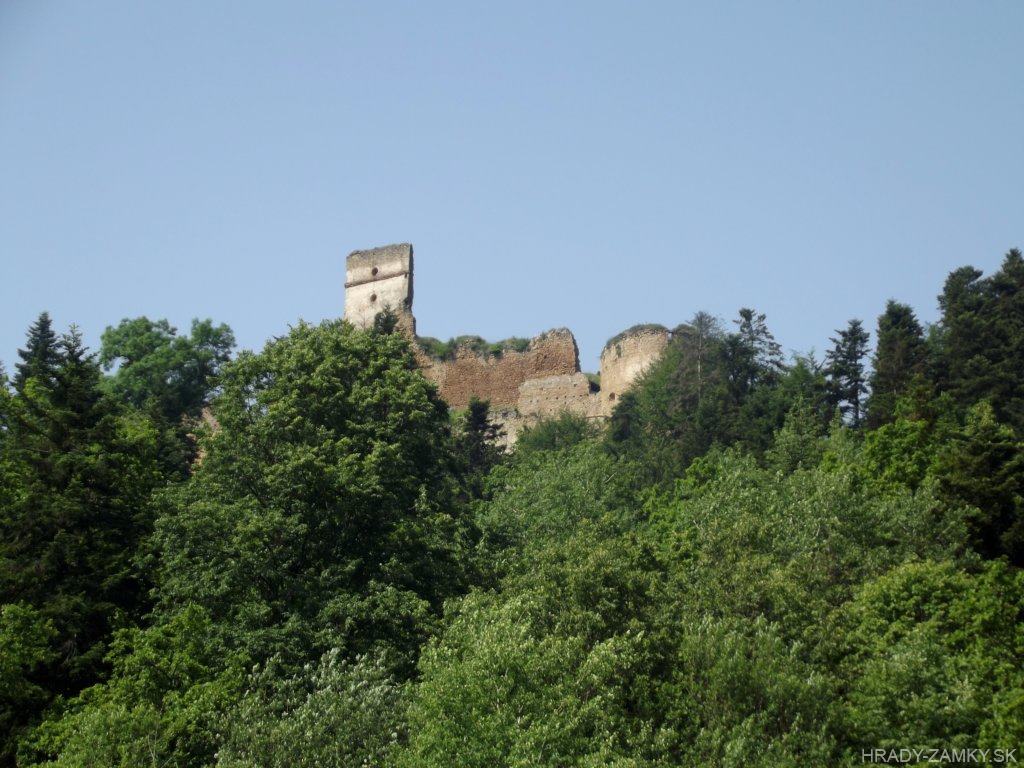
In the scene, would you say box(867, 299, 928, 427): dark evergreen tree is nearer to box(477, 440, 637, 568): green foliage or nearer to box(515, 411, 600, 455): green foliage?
box(477, 440, 637, 568): green foliage

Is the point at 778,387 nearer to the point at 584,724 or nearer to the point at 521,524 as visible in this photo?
the point at 521,524

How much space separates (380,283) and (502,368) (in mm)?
6750

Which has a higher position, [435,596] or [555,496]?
[555,496]

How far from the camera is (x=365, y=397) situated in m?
31.5

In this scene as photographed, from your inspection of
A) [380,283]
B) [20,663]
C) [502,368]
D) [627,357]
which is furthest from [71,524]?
[380,283]

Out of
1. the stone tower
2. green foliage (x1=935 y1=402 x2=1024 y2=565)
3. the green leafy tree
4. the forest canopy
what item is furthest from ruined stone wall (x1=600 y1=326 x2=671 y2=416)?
the green leafy tree

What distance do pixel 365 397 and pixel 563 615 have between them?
25.2 ft

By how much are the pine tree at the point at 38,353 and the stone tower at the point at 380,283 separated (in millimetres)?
18901

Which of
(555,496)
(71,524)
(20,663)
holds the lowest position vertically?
(20,663)

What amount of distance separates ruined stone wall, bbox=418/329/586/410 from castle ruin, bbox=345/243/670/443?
0.13 ft

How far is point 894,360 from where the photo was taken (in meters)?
46.4

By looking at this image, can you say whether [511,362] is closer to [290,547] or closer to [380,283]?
[380,283]

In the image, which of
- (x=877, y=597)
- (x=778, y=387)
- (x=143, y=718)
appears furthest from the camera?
(x=778, y=387)

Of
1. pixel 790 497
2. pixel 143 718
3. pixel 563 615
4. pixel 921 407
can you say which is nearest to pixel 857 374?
pixel 921 407
